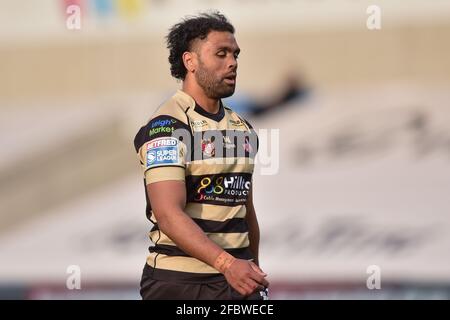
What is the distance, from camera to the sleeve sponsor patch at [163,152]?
4.11 metres

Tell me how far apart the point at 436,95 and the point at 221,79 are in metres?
5.73

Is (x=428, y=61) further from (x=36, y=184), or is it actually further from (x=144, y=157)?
(x=144, y=157)

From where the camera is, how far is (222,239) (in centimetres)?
429

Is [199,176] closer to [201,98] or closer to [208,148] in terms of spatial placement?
[208,148]

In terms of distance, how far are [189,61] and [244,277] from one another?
1.15 m

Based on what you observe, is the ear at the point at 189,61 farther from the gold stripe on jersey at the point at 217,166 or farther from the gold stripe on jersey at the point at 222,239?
the gold stripe on jersey at the point at 222,239

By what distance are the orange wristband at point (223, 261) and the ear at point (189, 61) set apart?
0.97m

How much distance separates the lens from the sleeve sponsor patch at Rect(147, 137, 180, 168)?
4.11 meters

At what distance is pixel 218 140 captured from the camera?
14.1 feet

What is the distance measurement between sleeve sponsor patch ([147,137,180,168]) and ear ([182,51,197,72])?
468 millimetres

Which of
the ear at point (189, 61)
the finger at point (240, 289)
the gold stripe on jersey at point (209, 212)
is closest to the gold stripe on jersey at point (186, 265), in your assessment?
the gold stripe on jersey at point (209, 212)

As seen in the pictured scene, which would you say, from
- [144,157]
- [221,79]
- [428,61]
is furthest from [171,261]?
[428,61]

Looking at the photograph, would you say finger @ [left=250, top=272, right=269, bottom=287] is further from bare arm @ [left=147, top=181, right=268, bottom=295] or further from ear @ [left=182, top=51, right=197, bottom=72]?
ear @ [left=182, top=51, right=197, bottom=72]

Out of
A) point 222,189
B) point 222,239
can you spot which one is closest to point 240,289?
point 222,239
